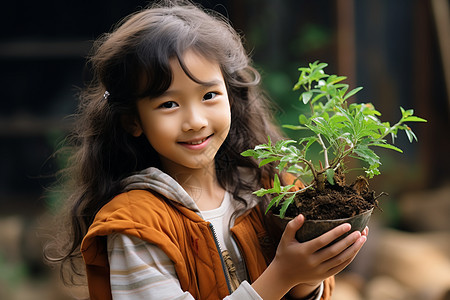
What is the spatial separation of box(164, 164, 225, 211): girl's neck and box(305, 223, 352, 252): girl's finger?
350 mm

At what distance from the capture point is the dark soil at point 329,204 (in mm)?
1253

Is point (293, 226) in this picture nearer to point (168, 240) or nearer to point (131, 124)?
point (168, 240)

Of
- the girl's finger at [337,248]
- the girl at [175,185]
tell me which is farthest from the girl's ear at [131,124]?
the girl's finger at [337,248]

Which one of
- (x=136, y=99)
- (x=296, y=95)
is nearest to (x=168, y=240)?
(x=136, y=99)

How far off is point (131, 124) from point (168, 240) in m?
0.33

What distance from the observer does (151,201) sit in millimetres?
1407

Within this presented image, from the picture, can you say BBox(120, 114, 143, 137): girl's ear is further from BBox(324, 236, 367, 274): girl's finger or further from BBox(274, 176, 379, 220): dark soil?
BBox(324, 236, 367, 274): girl's finger

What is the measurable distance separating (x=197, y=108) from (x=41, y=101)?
9.89 feet

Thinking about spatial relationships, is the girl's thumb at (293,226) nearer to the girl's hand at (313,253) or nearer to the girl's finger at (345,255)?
the girl's hand at (313,253)

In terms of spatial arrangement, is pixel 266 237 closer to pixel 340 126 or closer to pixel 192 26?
pixel 340 126

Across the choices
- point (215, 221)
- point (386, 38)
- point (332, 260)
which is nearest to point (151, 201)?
point (215, 221)

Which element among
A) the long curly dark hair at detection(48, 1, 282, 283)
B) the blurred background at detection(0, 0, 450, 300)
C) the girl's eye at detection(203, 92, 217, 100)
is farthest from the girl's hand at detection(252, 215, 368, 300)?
the blurred background at detection(0, 0, 450, 300)

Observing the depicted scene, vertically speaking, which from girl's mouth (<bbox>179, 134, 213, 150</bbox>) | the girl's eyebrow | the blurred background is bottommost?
the blurred background

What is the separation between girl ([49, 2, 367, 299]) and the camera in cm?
132
